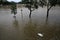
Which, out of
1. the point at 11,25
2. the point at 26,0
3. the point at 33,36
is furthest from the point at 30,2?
the point at 33,36

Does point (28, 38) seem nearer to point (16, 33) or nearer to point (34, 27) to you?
point (16, 33)

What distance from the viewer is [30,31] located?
6.39m

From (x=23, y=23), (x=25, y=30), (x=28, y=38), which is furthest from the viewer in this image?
(x=23, y=23)

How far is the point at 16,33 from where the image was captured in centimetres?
616

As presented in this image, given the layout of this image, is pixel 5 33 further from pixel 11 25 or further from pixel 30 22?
pixel 30 22

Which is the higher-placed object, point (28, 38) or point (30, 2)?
point (30, 2)

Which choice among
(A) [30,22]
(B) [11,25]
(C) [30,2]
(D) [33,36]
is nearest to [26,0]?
(C) [30,2]

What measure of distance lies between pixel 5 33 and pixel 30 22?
207cm

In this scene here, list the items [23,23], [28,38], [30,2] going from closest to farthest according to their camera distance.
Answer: [28,38], [23,23], [30,2]

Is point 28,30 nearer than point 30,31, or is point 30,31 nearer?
point 30,31

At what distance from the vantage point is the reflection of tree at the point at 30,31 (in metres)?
5.68

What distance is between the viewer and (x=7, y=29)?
21.9 feet

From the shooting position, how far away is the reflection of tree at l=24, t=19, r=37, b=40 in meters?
5.68

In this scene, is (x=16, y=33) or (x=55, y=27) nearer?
(x=16, y=33)
